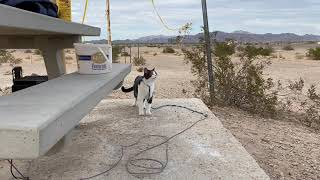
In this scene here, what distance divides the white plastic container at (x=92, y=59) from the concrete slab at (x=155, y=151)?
0.61m

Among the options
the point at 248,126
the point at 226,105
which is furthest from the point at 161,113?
the point at 226,105

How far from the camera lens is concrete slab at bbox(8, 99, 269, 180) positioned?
372 centimetres

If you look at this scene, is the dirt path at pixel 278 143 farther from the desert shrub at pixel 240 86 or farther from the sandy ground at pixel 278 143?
the desert shrub at pixel 240 86

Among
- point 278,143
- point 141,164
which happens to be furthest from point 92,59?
point 278,143

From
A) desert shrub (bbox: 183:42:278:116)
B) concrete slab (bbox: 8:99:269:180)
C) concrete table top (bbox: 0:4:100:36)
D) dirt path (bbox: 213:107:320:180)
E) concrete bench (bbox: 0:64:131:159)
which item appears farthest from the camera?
desert shrub (bbox: 183:42:278:116)

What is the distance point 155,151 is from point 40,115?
2.69m

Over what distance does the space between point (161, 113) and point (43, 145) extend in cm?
447

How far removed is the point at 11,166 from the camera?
12.4ft

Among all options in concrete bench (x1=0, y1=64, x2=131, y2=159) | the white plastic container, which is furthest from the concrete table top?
the white plastic container

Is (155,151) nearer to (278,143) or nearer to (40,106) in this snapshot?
(278,143)

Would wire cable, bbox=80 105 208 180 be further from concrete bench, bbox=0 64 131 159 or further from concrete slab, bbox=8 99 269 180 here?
concrete bench, bbox=0 64 131 159

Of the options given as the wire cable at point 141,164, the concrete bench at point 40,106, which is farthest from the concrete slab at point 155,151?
the concrete bench at point 40,106

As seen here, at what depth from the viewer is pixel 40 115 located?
1683mm

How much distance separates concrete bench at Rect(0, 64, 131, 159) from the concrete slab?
646 millimetres
